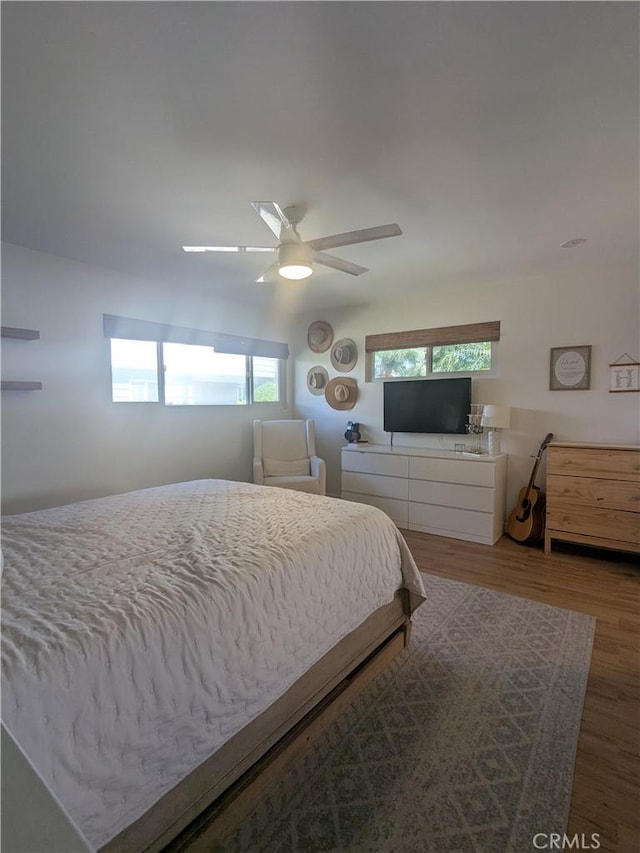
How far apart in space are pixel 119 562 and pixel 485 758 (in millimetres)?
1468

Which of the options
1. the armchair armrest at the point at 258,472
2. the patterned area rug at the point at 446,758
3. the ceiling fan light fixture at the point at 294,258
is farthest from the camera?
the armchair armrest at the point at 258,472

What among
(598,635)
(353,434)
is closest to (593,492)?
(598,635)

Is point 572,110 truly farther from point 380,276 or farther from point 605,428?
point 605,428

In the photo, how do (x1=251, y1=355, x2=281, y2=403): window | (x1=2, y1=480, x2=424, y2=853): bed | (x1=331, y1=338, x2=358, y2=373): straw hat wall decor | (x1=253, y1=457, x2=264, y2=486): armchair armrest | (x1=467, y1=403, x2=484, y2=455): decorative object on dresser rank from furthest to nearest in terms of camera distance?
(x1=251, y1=355, x2=281, y2=403): window → (x1=331, y1=338, x2=358, y2=373): straw hat wall decor → (x1=253, y1=457, x2=264, y2=486): armchair armrest → (x1=467, y1=403, x2=484, y2=455): decorative object on dresser → (x1=2, y1=480, x2=424, y2=853): bed

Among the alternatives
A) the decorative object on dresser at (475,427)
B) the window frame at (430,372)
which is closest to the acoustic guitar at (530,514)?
the decorative object on dresser at (475,427)

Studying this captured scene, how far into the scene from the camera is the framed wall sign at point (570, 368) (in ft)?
11.4

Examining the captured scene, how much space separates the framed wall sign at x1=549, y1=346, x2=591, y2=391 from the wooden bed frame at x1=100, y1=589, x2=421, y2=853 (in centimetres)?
279

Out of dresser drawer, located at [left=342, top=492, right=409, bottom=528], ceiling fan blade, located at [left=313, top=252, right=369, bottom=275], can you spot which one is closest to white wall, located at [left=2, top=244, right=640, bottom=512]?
dresser drawer, located at [left=342, top=492, right=409, bottom=528]

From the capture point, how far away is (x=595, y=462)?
10.2 ft

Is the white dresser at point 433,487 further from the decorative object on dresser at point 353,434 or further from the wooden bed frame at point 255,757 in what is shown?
the wooden bed frame at point 255,757

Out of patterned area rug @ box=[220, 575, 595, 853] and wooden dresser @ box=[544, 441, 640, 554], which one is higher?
wooden dresser @ box=[544, 441, 640, 554]

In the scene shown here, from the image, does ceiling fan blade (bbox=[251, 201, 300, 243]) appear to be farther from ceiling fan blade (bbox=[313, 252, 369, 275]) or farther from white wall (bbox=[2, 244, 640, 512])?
white wall (bbox=[2, 244, 640, 512])

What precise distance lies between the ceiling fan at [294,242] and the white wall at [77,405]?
1.53m

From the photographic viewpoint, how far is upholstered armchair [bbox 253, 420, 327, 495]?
13.7ft
